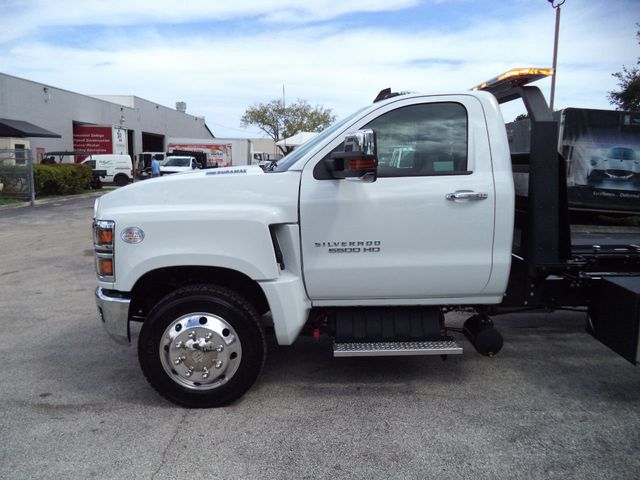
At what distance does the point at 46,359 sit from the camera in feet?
15.6

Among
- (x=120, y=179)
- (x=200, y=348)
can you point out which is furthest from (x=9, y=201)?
(x=200, y=348)

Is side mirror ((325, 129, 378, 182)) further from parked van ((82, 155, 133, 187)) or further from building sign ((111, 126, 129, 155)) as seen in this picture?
building sign ((111, 126, 129, 155))

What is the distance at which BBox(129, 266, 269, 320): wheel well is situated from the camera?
381 cm

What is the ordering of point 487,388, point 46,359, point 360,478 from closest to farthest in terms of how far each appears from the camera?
point 360,478
point 487,388
point 46,359

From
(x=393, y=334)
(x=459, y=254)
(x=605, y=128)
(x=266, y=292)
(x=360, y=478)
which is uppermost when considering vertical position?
(x=605, y=128)

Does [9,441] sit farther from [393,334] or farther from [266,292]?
[393,334]

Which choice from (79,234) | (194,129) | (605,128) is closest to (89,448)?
(79,234)

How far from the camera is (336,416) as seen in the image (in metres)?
3.66

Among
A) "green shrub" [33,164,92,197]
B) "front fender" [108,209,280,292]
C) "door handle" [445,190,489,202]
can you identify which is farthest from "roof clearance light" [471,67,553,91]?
"green shrub" [33,164,92,197]

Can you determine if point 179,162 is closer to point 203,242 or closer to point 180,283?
point 180,283

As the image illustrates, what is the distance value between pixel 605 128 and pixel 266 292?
1089 centimetres

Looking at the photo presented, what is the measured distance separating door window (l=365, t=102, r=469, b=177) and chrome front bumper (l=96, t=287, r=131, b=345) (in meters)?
2.07

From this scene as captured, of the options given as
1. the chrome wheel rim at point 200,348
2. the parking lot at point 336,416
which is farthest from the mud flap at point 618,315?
the chrome wheel rim at point 200,348

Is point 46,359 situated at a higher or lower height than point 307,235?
lower
